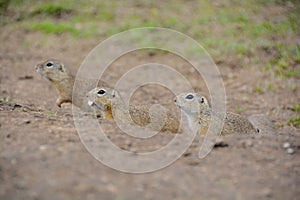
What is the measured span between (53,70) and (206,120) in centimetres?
291

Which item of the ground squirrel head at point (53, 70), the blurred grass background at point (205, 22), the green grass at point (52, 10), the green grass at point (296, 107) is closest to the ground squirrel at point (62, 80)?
the ground squirrel head at point (53, 70)

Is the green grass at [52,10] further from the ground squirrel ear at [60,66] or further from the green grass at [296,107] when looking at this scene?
the green grass at [296,107]

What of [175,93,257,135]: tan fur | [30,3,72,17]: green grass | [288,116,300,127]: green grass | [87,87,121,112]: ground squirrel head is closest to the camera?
[175,93,257,135]: tan fur

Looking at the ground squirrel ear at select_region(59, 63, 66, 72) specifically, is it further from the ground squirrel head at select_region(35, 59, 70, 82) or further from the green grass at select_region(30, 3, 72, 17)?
the green grass at select_region(30, 3, 72, 17)

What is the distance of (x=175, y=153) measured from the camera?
164 inches

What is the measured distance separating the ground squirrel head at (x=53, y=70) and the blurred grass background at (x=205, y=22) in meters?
3.11

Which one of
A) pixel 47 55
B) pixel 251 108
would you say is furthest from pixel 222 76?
pixel 47 55

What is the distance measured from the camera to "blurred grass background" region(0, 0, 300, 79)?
9.24 meters

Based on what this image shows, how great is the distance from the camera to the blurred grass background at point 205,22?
30.3ft

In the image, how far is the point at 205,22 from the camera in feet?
35.0

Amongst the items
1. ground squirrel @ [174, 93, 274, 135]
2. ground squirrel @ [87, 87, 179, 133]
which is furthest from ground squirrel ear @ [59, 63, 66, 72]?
ground squirrel @ [174, 93, 274, 135]

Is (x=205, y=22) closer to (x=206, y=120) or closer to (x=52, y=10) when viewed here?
(x=52, y=10)

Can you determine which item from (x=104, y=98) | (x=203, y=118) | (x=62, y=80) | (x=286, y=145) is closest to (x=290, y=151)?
(x=286, y=145)

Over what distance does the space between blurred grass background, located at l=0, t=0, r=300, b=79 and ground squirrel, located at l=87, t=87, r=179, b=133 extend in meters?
3.39
